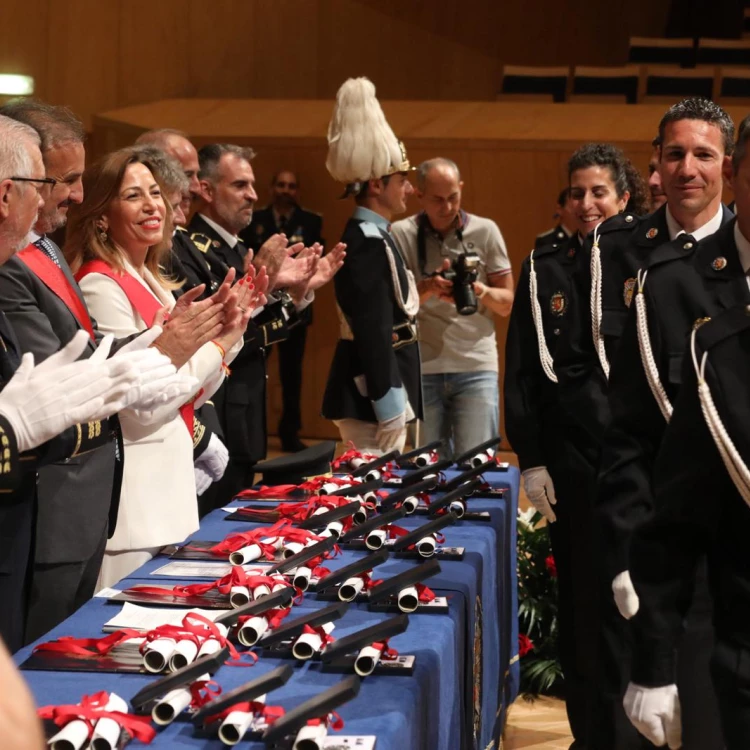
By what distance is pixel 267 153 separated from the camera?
736cm

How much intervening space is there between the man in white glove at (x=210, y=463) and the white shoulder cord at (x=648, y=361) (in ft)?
4.71

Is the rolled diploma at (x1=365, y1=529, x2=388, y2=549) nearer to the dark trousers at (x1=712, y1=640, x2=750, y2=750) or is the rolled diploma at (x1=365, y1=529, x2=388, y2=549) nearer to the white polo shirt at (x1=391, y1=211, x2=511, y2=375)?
the dark trousers at (x1=712, y1=640, x2=750, y2=750)

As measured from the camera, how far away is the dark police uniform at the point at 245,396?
3893 millimetres

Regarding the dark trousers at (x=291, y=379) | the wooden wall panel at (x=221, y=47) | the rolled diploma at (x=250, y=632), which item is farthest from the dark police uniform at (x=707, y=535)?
the wooden wall panel at (x=221, y=47)

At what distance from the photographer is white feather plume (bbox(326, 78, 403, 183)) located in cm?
414

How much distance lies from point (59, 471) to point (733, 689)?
4.52 feet

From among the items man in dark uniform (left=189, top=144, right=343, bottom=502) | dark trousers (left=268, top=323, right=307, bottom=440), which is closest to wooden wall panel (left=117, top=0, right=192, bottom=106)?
dark trousers (left=268, top=323, right=307, bottom=440)

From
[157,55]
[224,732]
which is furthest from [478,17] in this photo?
[224,732]

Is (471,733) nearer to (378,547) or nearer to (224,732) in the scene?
(378,547)

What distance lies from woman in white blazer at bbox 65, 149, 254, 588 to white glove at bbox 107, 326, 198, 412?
0.56 ft

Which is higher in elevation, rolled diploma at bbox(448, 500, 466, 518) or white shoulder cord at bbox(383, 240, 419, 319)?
white shoulder cord at bbox(383, 240, 419, 319)

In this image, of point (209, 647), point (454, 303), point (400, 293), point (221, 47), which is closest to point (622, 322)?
point (209, 647)

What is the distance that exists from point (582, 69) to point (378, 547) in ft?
23.2

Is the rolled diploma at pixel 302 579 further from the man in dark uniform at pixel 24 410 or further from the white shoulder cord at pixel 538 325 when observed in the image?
the white shoulder cord at pixel 538 325
